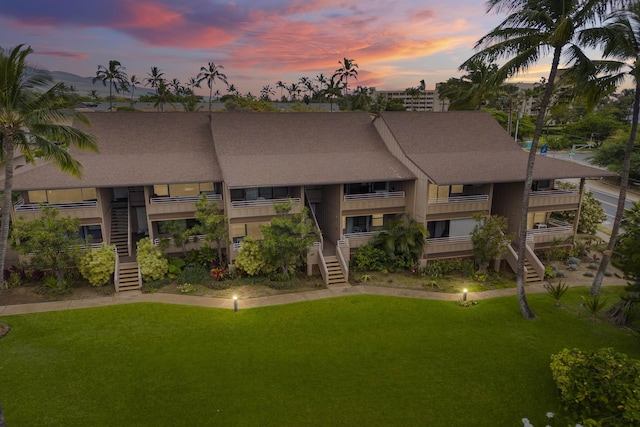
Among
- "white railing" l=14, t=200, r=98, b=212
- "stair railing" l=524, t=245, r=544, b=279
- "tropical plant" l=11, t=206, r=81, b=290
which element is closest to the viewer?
"tropical plant" l=11, t=206, r=81, b=290

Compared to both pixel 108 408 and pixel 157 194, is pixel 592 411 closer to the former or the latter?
pixel 108 408

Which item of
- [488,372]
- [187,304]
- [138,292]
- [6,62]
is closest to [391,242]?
[488,372]

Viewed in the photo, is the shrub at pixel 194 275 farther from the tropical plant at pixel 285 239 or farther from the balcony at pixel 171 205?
the tropical plant at pixel 285 239

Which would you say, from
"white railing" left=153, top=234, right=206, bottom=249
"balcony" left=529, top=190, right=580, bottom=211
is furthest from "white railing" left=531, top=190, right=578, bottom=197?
"white railing" left=153, top=234, right=206, bottom=249

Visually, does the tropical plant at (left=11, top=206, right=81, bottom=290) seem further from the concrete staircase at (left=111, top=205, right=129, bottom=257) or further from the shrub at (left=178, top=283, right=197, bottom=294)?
the shrub at (left=178, top=283, right=197, bottom=294)

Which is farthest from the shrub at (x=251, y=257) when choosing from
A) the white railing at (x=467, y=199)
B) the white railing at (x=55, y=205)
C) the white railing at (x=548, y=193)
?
the white railing at (x=548, y=193)

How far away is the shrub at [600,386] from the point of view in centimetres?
1437

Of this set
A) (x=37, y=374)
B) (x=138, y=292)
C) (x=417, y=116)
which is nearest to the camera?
(x=37, y=374)

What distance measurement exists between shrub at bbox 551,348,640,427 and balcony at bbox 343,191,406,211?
16.7m

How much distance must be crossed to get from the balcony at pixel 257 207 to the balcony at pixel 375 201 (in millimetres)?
3925

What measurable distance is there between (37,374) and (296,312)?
12712 mm

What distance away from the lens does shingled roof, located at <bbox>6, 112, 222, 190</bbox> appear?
26.9 meters

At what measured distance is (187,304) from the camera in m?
24.8

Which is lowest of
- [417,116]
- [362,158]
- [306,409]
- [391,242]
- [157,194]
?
[306,409]
